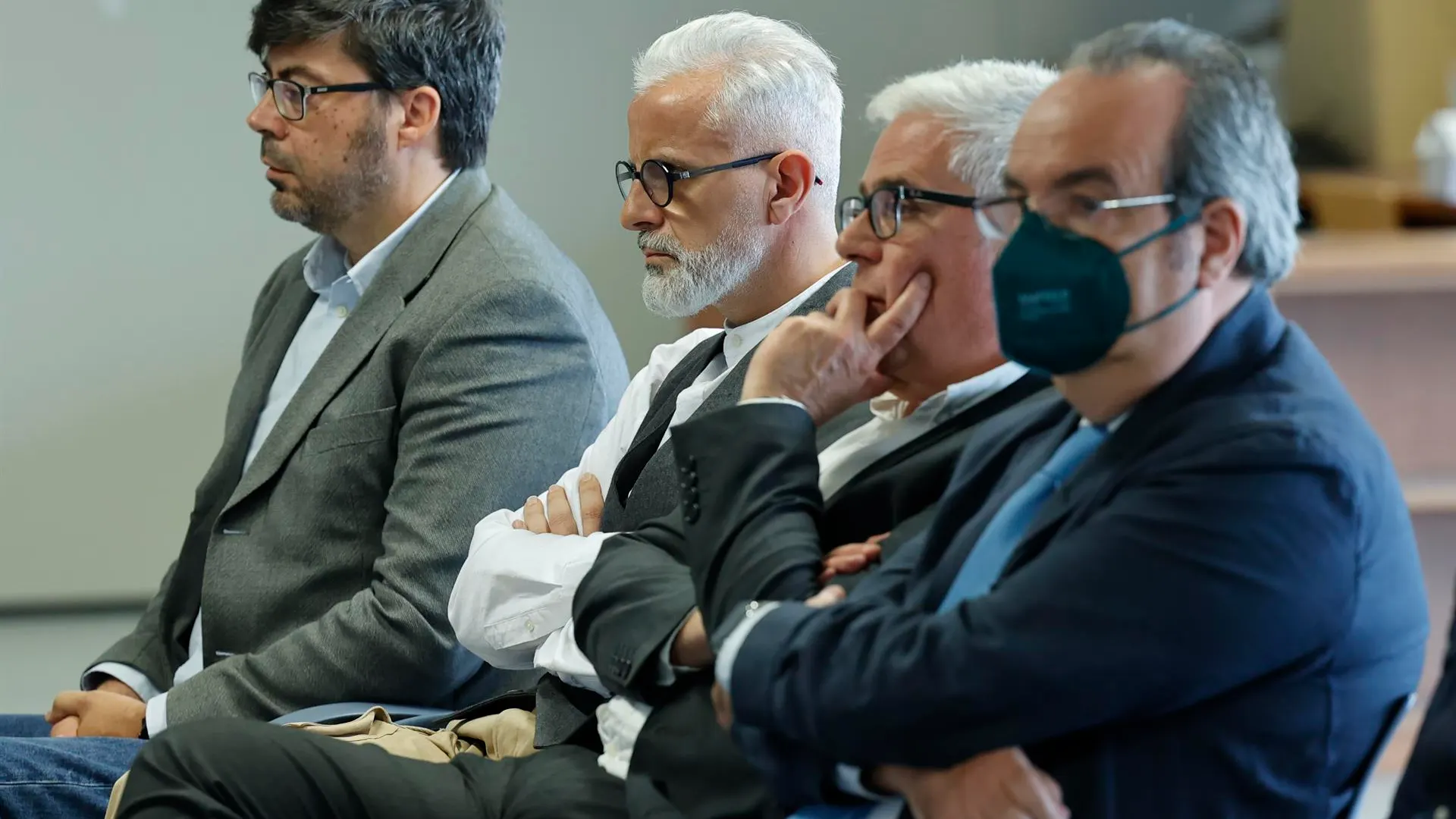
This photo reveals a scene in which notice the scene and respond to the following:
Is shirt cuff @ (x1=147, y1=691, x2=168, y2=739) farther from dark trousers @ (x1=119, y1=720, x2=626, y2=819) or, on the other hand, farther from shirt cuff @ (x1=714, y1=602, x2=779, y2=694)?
shirt cuff @ (x1=714, y1=602, x2=779, y2=694)

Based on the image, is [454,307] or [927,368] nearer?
[927,368]

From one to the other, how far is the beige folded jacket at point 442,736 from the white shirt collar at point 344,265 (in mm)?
811

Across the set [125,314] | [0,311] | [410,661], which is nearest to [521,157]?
[125,314]

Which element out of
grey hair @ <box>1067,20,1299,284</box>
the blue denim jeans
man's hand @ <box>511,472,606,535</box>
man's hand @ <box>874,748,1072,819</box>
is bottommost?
the blue denim jeans

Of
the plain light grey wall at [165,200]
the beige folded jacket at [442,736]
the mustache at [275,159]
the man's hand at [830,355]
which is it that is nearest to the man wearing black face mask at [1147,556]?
the man's hand at [830,355]

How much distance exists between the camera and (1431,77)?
4156 mm

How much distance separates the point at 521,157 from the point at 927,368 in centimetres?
257

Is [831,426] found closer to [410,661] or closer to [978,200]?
[978,200]

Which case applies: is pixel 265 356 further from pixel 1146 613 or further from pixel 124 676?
pixel 1146 613

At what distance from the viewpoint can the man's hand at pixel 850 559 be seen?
1485mm

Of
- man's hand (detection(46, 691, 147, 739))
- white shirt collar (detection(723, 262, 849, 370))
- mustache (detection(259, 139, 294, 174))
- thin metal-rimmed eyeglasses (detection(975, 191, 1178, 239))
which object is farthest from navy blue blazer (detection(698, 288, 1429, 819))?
mustache (detection(259, 139, 294, 174))

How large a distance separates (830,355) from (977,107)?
0.28m

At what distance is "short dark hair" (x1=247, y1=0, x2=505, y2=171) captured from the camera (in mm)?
2553

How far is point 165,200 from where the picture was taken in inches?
158
